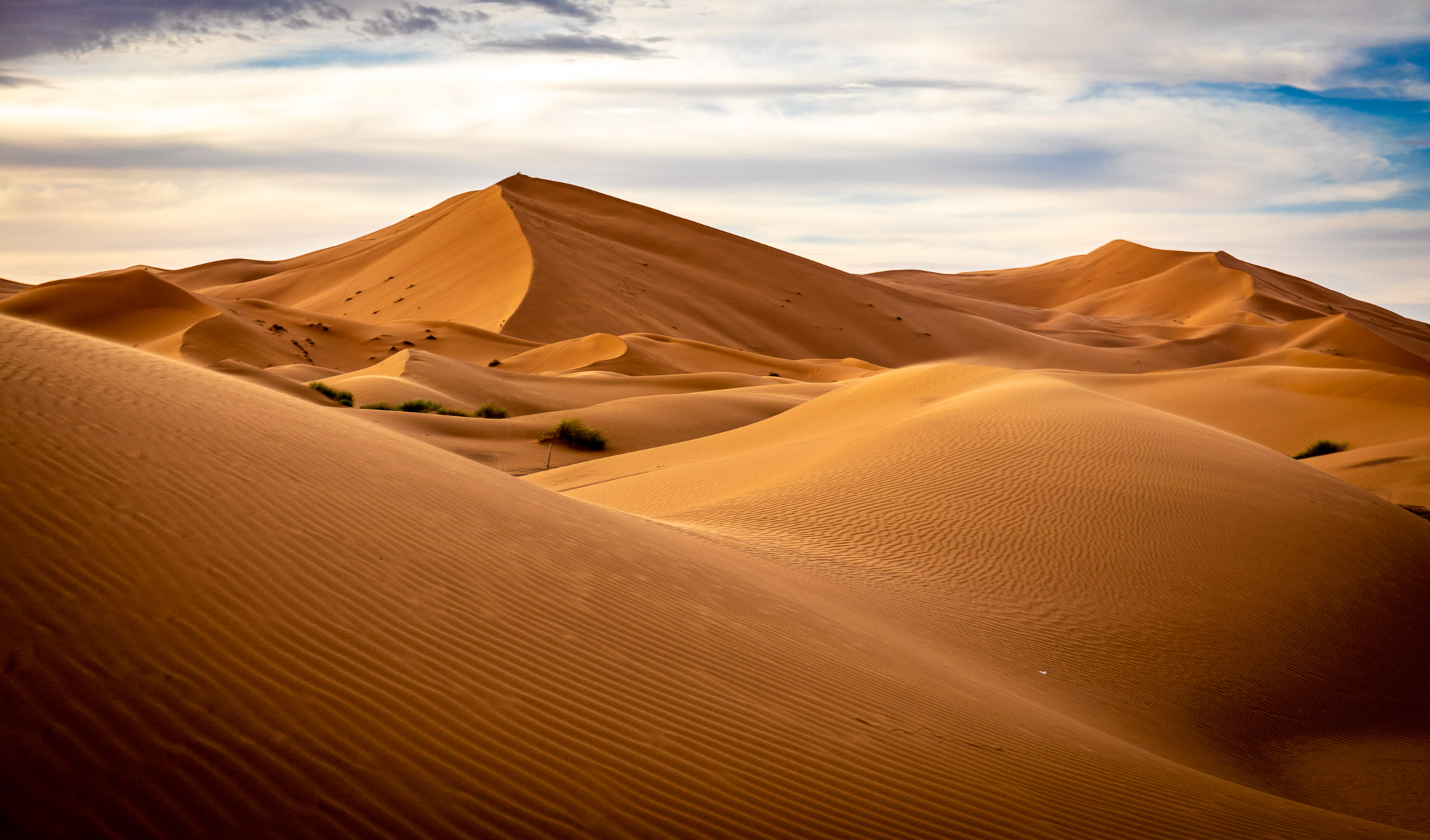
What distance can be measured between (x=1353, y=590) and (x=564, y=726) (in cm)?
953

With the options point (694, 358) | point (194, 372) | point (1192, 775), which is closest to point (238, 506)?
point (194, 372)

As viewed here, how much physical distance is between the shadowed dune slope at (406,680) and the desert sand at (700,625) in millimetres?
16

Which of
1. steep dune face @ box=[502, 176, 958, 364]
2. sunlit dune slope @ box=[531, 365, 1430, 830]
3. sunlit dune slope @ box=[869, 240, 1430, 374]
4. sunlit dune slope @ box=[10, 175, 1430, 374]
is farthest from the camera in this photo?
sunlit dune slope @ box=[869, 240, 1430, 374]

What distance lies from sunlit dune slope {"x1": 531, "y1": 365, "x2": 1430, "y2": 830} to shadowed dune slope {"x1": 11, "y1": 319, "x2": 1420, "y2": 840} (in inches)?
70.2

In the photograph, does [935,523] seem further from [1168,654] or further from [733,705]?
[733,705]

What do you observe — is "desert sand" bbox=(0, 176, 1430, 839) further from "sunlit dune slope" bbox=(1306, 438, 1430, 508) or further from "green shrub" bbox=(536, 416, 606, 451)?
"green shrub" bbox=(536, 416, 606, 451)

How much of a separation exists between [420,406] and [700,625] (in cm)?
1731

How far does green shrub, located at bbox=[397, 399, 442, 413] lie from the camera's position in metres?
21.0

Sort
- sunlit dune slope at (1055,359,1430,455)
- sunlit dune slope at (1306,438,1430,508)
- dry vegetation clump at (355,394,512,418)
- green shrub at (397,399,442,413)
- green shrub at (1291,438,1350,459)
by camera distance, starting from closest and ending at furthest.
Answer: sunlit dune slope at (1306,438,1430,508)
dry vegetation clump at (355,394,512,418)
green shrub at (397,399,442,413)
green shrub at (1291,438,1350,459)
sunlit dune slope at (1055,359,1430,455)

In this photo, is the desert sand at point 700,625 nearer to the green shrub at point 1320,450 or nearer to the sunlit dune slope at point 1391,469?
the sunlit dune slope at point 1391,469

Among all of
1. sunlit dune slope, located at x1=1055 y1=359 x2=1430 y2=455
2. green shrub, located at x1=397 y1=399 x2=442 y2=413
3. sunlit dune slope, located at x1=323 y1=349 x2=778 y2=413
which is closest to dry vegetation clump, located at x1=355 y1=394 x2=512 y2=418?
green shrub, located at x1=397 y1=399 x2=442 y2=413

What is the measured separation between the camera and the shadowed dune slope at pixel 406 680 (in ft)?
9.12

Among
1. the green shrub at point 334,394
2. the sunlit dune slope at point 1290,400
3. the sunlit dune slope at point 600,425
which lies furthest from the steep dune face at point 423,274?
the sunlit dune slope at point 1290,400

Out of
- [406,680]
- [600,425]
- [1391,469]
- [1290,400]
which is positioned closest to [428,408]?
[600,425]
